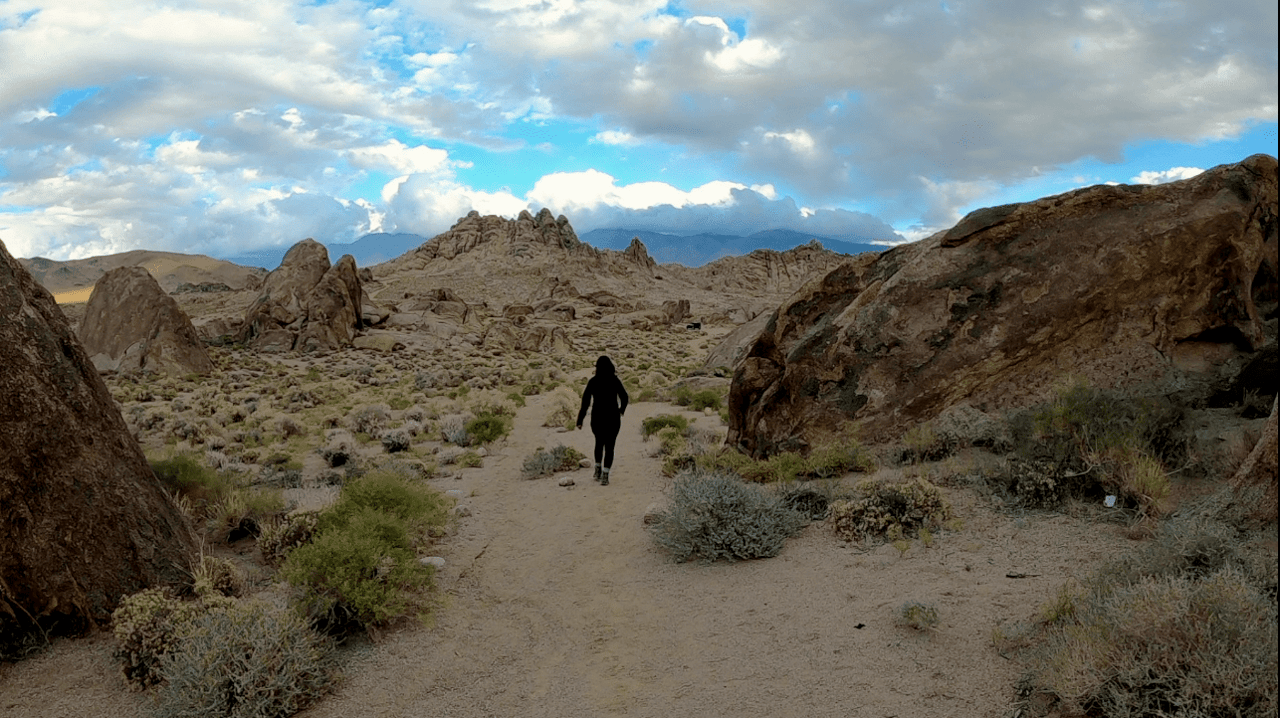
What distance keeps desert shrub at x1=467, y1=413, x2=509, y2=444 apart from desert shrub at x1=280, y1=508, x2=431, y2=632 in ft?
26.8

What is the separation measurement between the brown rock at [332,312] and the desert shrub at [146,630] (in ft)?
96.2

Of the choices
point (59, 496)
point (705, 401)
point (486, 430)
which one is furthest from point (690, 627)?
point (705, 401)

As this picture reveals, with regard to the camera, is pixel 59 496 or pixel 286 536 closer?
pixel 59 496

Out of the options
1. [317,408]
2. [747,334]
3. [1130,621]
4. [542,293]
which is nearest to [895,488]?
[1130,621]

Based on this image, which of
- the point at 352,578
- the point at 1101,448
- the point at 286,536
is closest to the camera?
the point at 352,578

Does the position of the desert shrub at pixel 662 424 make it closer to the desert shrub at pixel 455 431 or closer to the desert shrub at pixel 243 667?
the desert shrub at pixel 455 431

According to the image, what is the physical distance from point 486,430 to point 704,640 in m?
9.96

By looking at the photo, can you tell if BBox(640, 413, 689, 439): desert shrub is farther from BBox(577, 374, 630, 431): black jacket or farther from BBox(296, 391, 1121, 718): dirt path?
BBox(296, 391, 1121, 718): dirt path

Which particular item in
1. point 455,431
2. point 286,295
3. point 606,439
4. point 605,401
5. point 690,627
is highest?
point 286,295

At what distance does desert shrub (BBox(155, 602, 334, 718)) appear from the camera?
4.62m

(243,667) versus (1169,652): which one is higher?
(1169,652)

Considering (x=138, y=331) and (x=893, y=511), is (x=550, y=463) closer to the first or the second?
(x=893, y=511)

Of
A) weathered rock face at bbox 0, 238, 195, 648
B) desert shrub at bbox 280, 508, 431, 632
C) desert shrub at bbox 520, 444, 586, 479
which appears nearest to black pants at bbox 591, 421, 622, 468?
desert shrub at bbox 520, 444, 586, 479

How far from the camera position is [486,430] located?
48.6 feet
